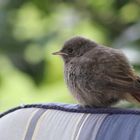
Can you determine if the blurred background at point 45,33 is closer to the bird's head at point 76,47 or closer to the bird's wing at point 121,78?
the bird's head at point 76,47

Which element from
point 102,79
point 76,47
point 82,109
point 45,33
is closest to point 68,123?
point 82,109

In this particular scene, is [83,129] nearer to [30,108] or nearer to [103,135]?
[103,135]

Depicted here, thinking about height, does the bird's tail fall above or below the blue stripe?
below

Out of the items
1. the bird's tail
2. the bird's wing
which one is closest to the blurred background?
the bird's wing

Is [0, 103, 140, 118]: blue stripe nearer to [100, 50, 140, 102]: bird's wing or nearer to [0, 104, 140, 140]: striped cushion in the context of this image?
[0, 104, 140, 140]: striped cushion

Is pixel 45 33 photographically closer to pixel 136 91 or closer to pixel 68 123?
pixel 136 91

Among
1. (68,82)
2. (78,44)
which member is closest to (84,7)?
(78,44)
